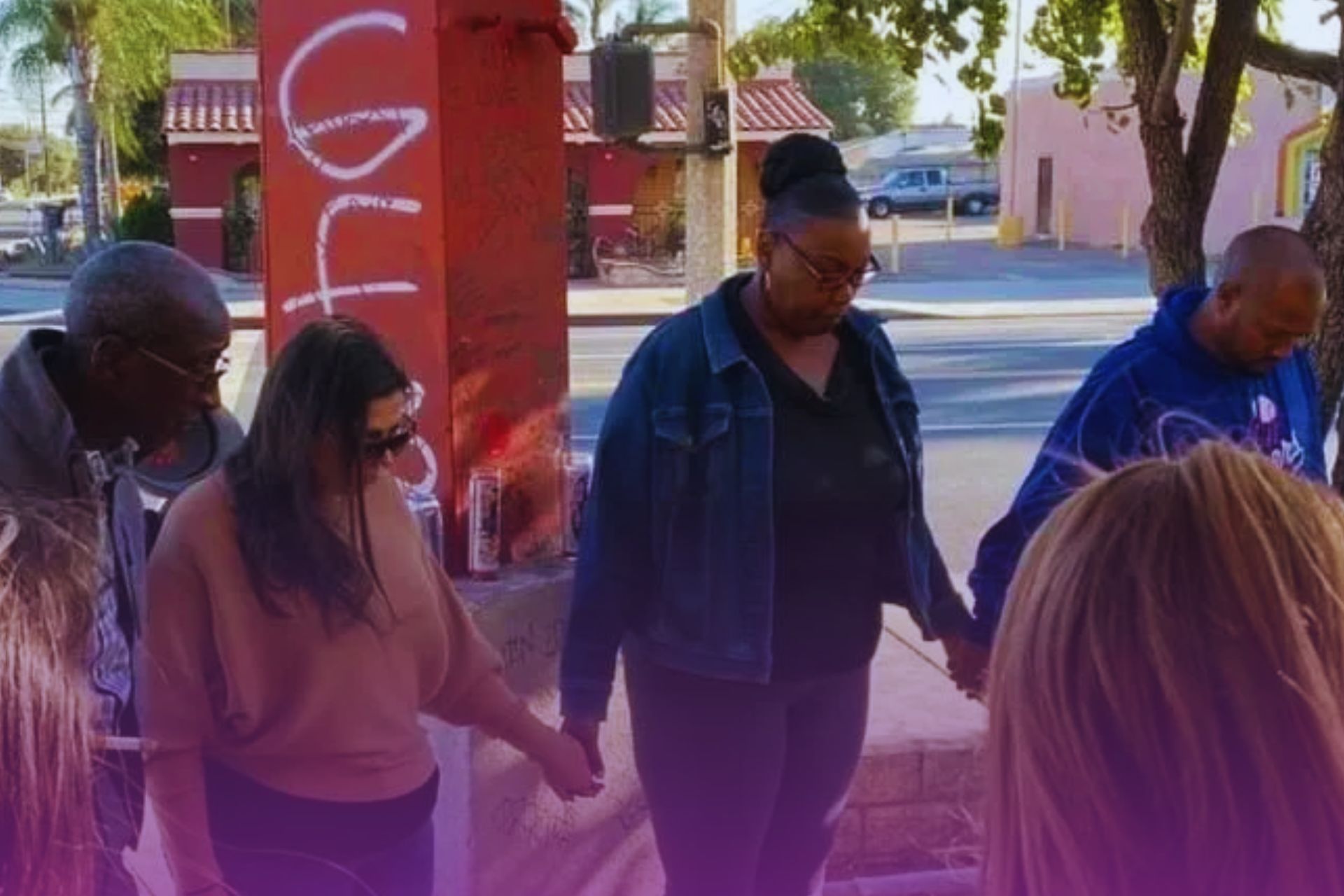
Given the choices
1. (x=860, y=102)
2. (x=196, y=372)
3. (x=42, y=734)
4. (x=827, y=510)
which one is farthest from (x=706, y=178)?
→ (x=860, y=102)

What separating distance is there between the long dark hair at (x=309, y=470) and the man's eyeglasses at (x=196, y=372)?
0.27 feet

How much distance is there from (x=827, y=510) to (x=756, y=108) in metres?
28.7

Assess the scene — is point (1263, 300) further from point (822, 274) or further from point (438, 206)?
point (438, 206)

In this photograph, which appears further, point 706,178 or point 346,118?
point 706,178

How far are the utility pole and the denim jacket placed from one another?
24.7 feet

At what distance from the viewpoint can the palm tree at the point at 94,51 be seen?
30859 mm

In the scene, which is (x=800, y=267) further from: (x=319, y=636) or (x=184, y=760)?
(x=184, y=760)

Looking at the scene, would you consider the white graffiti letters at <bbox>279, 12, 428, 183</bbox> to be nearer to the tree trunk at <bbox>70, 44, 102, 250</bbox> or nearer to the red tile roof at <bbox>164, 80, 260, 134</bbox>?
the red tile roof at <bbox>164, 80, 260, 134</bbox>

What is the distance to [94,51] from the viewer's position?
31.6 meters

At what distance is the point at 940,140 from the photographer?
2707 inches

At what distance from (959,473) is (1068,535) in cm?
977

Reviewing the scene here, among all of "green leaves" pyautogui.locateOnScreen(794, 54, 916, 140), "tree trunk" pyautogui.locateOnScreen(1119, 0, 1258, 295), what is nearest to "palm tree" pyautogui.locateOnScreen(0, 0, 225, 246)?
"tree trunk" pyautogui.locateOnScreen(1119, 0, 1258, 295)

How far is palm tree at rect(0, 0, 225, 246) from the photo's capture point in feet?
101

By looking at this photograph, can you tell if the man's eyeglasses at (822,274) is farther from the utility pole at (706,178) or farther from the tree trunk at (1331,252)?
the utility pole at (706,178)
